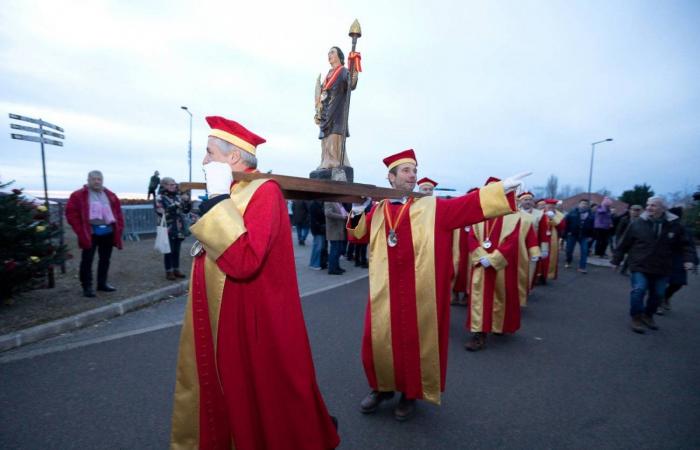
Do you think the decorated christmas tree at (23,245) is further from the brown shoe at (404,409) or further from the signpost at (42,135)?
the brown shoe at (404,409)

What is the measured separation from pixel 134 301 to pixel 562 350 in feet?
20.6

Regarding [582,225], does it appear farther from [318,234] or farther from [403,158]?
[403,158]

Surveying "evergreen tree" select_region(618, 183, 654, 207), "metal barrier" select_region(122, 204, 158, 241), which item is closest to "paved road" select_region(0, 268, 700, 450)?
"metal barrier" select_region(122, 204, 158, 241)

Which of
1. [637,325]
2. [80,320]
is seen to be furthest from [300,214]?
[637,325]

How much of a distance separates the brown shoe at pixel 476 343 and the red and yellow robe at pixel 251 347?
3.33 metres

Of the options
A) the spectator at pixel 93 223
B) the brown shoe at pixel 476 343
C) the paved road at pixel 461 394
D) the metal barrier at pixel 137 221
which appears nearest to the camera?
the paved road at pixel 461 394

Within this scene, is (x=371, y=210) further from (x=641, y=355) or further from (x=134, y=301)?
(x=134, y=301)

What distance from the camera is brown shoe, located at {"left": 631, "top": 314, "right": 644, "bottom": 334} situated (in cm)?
575

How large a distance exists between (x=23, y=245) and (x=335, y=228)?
5946 mm

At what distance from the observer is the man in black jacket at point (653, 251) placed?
557 cm

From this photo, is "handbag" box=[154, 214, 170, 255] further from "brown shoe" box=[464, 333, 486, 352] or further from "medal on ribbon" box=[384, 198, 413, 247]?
"brown shoe" box=[464, 333, 486, 352]

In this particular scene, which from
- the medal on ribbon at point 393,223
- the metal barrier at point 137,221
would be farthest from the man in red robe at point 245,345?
the metal barrier at point 137,221

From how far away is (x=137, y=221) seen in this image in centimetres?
1373

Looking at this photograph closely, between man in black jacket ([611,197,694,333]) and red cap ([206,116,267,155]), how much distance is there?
6.22 m
